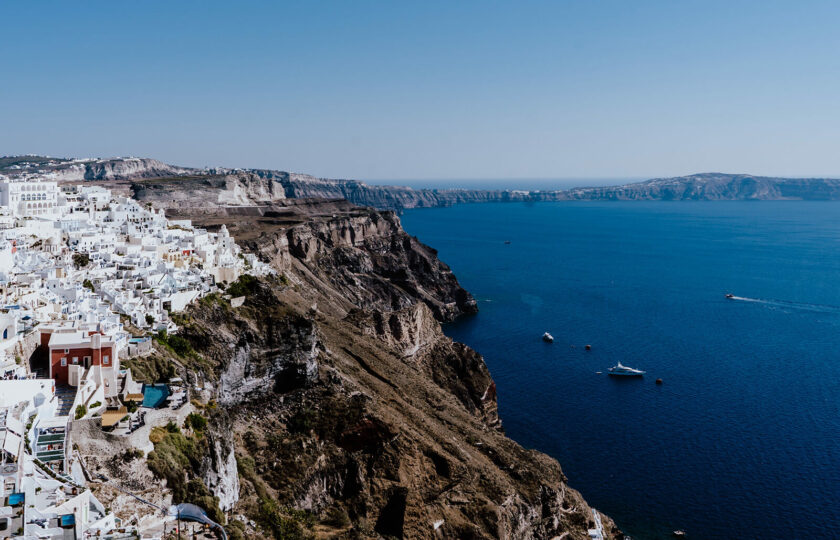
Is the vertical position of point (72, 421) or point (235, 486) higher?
point (72, 421)

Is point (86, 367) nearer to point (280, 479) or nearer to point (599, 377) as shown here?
point (280, 479)

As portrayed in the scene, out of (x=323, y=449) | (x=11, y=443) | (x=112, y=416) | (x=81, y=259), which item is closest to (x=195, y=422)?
(x=112, y=416)

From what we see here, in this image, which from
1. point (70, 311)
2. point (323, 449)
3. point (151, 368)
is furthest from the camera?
point (323, 449)

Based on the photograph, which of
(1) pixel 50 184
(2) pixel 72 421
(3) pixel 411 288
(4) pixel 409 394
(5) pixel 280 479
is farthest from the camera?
(3) pixel 411 288

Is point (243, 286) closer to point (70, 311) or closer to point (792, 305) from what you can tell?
point (70, 311)

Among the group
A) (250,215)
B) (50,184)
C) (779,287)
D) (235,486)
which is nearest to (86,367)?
(235,486)

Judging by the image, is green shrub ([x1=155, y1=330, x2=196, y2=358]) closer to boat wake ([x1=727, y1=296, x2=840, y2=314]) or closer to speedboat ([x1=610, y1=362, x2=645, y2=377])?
speedboat ([x1=610, y1=362, x2=645, y2=377])

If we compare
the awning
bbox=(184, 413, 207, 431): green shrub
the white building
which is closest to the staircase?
the awning
